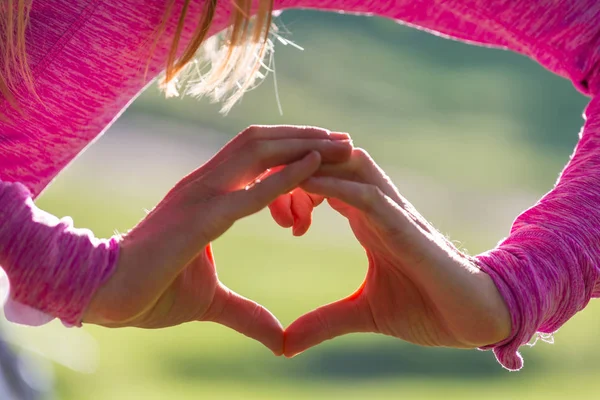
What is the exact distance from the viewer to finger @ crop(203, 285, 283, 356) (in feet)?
1.51

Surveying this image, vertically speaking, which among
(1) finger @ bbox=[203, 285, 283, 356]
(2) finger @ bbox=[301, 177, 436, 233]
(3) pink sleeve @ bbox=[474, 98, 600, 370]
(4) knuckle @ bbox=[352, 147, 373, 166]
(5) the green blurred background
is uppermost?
(4) knuckle @ bbox=[352, 147, 373, 166]

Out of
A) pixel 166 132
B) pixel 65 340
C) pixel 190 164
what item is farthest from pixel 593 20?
pixel 166 132

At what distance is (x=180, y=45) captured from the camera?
481 mm

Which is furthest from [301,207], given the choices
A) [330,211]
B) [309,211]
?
[330,211]

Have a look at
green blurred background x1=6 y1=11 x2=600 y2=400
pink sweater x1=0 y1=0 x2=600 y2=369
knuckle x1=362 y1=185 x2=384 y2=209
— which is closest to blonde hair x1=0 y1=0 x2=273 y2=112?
pink sweater x1=0 y1=0 x2=600 y2=369

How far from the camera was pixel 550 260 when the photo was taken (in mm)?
427

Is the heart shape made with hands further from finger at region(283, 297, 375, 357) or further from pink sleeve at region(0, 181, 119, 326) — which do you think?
pink sleeve at region(0, 181, 119, 326)

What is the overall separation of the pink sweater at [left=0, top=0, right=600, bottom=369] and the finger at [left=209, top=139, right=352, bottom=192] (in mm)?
62

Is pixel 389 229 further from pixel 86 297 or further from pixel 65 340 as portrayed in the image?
pixel 65 340

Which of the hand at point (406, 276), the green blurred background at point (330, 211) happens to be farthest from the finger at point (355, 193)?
the green blurred background at point (330, 211)

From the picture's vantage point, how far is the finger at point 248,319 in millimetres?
460

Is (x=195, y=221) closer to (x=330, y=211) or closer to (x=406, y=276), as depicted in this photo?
(x=406, y=276)

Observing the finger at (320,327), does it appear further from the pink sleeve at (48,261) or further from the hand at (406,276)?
the pink sleeve at (48,261)

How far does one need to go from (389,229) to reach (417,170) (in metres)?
2.05
